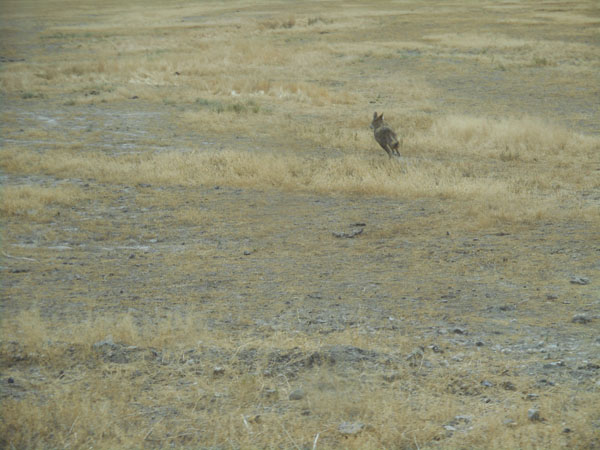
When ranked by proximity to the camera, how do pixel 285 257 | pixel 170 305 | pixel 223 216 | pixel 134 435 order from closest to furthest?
1. pixel 134 435
2. pixel 170 305
3. pixel 285 257
4. pixel 223 216

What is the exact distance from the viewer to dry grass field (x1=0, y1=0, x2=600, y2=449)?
4879mm

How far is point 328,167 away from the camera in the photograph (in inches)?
520

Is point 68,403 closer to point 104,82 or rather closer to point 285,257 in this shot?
point 285,257

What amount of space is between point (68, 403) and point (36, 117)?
15881mm

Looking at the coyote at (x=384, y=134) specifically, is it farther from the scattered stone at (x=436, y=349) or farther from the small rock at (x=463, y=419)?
the small rock at (x=463, y=419)

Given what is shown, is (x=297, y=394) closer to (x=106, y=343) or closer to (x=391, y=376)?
(x=391, y=376)

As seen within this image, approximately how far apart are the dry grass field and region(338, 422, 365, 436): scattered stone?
0.02m

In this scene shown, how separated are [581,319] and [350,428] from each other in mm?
3143

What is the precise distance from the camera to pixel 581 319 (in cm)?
652

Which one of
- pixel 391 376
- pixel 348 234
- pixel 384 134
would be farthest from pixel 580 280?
pixel 384 134

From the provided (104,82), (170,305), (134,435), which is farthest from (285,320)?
(104,82)

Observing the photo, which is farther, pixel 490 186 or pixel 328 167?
pixel 328 167

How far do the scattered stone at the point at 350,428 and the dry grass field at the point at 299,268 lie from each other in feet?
0.06

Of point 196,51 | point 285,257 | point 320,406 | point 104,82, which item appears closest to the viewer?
point 320,406
